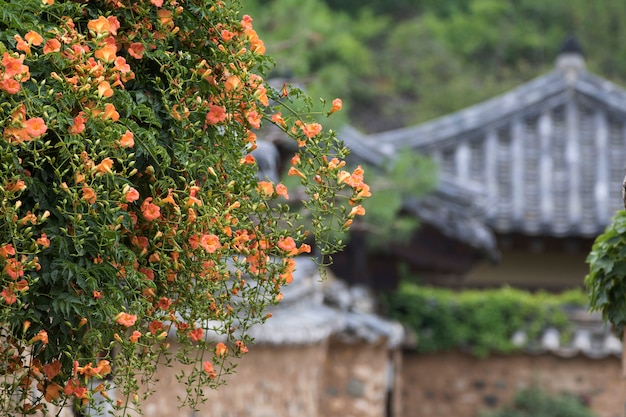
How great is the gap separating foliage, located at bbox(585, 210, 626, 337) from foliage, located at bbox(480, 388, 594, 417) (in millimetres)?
6985

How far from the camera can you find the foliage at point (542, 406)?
1076cm

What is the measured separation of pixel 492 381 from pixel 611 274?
7.64 m

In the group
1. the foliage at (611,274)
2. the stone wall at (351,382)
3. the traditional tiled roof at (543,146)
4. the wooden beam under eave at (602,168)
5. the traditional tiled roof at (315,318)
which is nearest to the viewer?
the foliage at (611,274)

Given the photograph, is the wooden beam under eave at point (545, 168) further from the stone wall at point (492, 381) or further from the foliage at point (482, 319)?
the stone wall at point (492, 381)

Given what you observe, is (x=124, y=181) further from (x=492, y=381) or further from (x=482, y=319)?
(x=492, y=381)

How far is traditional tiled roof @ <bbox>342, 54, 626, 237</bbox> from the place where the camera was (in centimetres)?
1199

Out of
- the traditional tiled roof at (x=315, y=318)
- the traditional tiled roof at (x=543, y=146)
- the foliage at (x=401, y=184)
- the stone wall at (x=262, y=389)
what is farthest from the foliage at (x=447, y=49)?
the stone wall at (x=262, y=389)

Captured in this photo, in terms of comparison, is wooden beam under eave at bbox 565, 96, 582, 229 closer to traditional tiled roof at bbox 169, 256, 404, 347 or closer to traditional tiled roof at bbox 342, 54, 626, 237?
traditional tiled roof at bbox 342, 54, 626, 237

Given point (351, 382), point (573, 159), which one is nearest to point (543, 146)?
point (573, 159)

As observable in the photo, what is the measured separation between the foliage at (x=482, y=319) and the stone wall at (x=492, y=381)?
0.20 metres

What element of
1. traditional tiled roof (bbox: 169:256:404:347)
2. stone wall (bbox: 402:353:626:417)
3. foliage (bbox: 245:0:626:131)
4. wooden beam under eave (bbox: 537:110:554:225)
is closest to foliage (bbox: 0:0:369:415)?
traditional tiled roof (bbox: 169:256:404:347)

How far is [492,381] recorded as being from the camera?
37.3 feet

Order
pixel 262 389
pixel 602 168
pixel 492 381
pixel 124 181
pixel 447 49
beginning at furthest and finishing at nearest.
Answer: pixel 447 49 < pixel 602 168 < pixel 492 381 < pixel 262 389 < pixel 124 181

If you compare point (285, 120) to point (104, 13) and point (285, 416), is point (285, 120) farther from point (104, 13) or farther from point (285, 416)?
point (285, 416)
